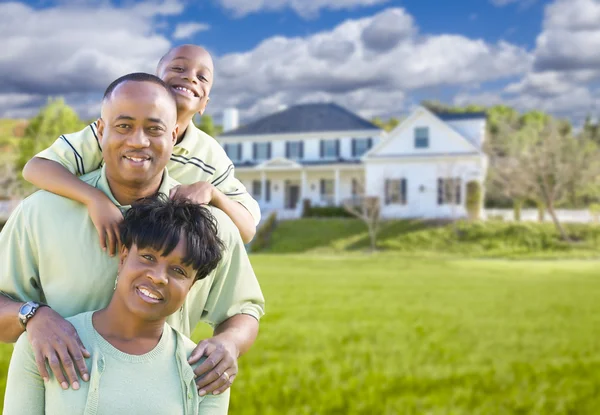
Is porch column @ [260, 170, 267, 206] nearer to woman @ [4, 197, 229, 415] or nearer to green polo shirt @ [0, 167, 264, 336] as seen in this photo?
green polo shirt @ [0, 167, 264, 336]

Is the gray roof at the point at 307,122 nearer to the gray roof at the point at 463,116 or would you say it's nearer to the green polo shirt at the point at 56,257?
the gray roof at the point at 463,116

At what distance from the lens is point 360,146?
113 feet

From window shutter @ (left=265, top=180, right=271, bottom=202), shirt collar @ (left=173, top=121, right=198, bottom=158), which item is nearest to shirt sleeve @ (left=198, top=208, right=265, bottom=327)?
shirt collar @ (left=173, top=121, right=198, bottom=158)

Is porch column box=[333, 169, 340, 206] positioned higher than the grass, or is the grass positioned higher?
Answer: porch column box=[333, 169, 340, 206]

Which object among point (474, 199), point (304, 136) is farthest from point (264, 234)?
point (474, 199)

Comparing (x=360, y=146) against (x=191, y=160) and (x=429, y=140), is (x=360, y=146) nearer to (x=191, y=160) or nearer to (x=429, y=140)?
(x=429, y=140)

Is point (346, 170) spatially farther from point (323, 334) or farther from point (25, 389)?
point (25, 389)

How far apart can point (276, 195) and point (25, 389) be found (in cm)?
3314

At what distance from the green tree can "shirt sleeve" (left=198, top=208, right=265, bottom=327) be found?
92.8ft

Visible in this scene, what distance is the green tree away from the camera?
2927cm

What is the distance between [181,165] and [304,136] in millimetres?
32727

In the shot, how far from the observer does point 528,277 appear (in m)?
17.7

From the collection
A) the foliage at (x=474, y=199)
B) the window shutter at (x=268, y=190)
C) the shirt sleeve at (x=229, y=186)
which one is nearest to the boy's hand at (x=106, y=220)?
the shirt sleeve at (x=229, y=186)

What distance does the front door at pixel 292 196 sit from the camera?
35.1 meters
